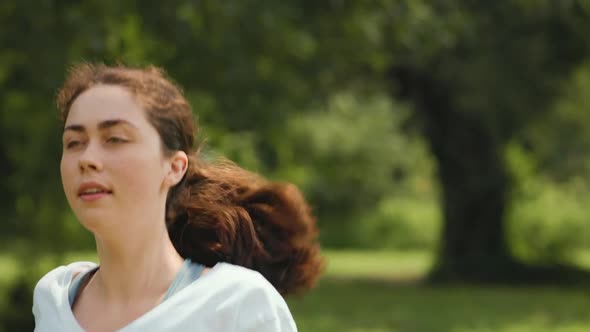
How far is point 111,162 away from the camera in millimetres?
2344

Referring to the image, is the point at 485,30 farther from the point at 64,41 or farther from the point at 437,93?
the point at 64,41

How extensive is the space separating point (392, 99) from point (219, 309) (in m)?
21.5

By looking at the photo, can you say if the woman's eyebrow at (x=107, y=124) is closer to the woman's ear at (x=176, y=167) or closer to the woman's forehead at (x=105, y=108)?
the woman's forehead at (x=105, y=108)

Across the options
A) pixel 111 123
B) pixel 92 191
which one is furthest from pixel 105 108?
pixel 92 191

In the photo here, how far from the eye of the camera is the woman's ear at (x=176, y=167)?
2508 mm

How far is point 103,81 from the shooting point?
2484 mm

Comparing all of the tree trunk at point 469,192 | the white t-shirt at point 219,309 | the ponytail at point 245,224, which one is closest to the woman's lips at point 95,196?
the white t-shirt at point 219,309

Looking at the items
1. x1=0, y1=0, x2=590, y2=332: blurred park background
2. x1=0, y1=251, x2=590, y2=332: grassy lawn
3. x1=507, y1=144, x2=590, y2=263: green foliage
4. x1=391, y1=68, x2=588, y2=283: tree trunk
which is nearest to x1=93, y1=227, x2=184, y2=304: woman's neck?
x1=0, y1=0, x2=590, y2=332: blurred park background

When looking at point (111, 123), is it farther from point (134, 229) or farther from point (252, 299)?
point (252, 299)

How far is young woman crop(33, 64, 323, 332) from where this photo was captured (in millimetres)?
2350

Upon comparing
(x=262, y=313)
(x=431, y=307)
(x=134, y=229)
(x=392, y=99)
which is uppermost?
(x=134, y=229)

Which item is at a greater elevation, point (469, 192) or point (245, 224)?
point (245, 224)

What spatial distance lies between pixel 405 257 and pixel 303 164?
6.99m

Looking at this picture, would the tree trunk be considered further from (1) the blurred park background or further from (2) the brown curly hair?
(2) the brown curly hair
